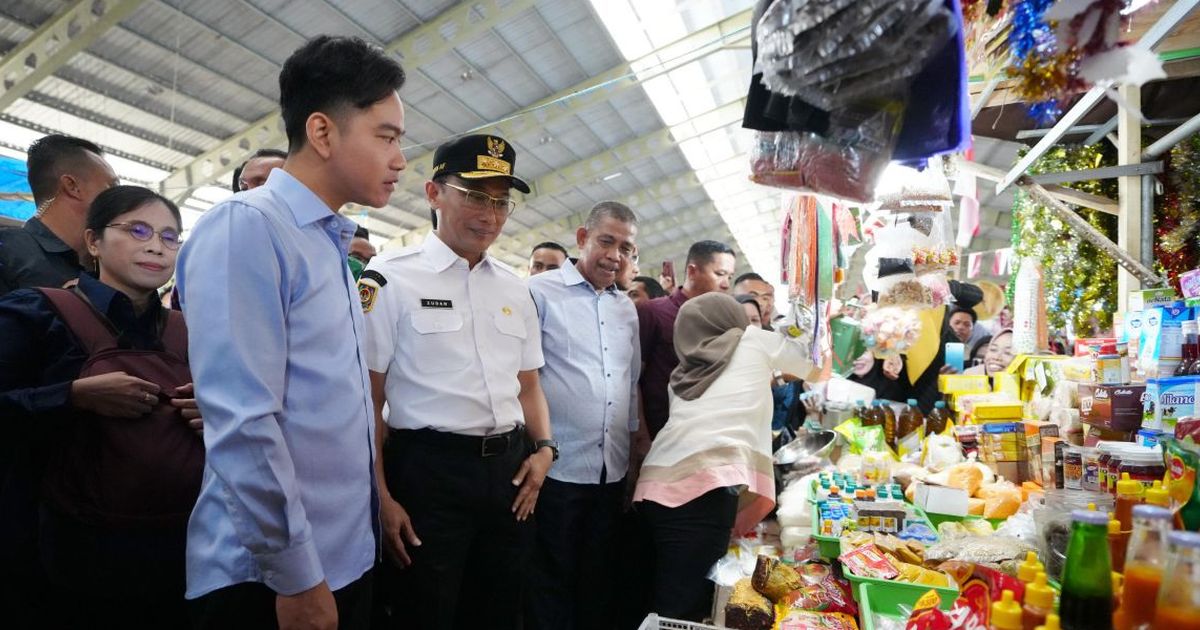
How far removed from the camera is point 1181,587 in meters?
0.68

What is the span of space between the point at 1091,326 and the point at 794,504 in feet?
6.73

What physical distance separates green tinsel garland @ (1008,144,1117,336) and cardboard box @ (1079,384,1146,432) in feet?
5.69

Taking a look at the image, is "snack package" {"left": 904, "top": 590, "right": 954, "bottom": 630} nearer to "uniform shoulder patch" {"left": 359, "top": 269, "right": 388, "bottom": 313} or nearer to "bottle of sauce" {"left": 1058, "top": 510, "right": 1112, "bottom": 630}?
"bottle of sauce" {"left": 1058, "top": 510, "right": 1112, "bottom": 630}

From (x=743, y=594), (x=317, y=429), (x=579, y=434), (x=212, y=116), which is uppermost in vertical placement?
(x=212, y=116)

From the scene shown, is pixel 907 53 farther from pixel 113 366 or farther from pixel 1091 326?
pixel 1091 326

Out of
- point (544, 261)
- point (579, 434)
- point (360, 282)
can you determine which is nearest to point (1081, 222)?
point (579, 434)

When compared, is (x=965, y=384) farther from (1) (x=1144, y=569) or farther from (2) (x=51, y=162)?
(2) (x=51, y=162)

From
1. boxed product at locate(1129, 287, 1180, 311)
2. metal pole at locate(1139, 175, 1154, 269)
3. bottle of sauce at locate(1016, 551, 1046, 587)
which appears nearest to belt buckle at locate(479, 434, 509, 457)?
bottle of sauce at locate(1016, 551, 1046, 587)

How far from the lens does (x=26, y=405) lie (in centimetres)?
126

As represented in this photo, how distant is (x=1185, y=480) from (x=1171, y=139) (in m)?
1.93

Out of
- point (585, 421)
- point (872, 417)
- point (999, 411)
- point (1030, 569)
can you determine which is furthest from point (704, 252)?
point (1030, 569)

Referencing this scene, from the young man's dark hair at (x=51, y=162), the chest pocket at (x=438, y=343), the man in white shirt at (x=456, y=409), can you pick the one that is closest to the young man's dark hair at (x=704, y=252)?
the man in white shirt at (x=456, y=409)

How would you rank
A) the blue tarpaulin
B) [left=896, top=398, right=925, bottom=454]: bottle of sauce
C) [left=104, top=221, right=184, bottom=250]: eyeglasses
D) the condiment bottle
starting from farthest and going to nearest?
the blue tarpaulin < [left=896, top=398, right=925, bottom=454]: bottle of sauce < [left=104, top=221, right=184, bottom=250]: eyeglasses < the condiment bottle

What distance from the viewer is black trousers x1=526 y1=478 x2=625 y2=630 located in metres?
2.27
